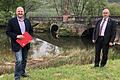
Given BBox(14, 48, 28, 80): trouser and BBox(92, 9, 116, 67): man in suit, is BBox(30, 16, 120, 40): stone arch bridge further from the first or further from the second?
BBox(14, 48, 28, 80): trouser

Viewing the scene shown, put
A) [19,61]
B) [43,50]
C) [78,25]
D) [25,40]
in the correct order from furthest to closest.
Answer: [78,25] → [43,50] → [25,40] → [19,61]

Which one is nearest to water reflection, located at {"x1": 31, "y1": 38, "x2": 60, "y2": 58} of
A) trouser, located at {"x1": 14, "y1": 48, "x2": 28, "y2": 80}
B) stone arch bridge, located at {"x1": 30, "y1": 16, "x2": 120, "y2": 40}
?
trouser, located at {"x1": 14, "y1": 48, "x2": 28, "y2": 80}

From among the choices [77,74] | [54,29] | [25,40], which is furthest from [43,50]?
[54,29]

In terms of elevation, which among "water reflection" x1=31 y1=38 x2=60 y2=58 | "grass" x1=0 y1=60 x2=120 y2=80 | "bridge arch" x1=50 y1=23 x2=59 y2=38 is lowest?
"bridge arch" x1=50 y1=23 x2=59 y2=38

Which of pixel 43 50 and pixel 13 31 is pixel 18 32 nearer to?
pixel 13 31

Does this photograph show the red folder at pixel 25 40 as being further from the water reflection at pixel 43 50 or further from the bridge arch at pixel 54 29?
the bridge arch at pixel 54 29

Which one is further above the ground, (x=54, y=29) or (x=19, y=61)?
(x=19, y=61)

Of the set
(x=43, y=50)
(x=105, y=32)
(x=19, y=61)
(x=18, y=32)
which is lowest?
(x=43, y=50)

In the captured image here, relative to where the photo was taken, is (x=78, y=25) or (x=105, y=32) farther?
(x=78, y=25)

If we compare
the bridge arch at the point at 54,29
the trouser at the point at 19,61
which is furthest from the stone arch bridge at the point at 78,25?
the trouser at the point at 19,61

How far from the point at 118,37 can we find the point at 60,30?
10.1 m

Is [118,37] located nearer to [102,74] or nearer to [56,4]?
[56,4]

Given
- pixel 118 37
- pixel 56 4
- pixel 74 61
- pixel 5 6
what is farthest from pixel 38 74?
pixel 56 4

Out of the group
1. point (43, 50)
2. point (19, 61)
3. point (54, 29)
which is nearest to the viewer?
point (19, 61)
